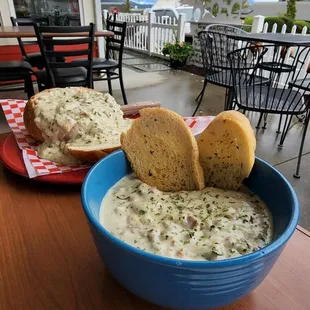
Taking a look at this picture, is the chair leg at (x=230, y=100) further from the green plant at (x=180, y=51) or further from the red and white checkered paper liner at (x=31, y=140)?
the green plant at (x=180, y=51)

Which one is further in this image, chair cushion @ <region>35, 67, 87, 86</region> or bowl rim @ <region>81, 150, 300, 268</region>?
chair cushion @ <region>35, 67, 87, 86</region>

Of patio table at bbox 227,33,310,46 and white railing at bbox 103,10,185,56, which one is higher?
patio table at bbox 227,33,310,46

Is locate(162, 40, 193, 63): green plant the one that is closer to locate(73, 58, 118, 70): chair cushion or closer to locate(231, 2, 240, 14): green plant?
locate(231, 2, 240, 14): green plant

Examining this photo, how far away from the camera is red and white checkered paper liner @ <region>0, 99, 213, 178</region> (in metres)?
0.74

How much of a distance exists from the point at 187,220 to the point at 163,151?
0.15m

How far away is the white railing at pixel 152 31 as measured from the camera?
6.49 meters

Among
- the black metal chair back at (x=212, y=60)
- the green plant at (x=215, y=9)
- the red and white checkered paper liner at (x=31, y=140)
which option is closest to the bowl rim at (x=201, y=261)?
the red and white checkered paper liner at (x=31, y=140)

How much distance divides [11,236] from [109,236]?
0.31 m

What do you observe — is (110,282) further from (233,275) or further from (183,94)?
(183,94)

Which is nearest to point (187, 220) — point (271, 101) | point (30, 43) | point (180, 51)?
point (271, 101)

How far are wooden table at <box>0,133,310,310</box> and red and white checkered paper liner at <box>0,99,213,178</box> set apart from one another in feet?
0.35

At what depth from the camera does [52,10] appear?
15.9 ft

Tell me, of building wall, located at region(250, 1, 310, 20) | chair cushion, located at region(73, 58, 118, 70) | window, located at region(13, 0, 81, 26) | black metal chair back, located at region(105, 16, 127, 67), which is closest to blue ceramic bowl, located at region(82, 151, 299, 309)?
chair cushion, located at region(73, 58, 118, 70)

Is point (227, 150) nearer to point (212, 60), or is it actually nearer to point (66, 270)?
point (66, 270)
